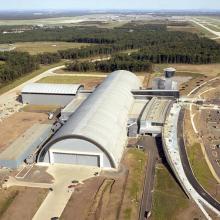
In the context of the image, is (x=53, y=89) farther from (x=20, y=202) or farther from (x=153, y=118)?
(x=20, y=202)

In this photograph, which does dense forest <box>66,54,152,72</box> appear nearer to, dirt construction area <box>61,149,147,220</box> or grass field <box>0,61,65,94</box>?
A: grass field <box>0,61,65,94</box>

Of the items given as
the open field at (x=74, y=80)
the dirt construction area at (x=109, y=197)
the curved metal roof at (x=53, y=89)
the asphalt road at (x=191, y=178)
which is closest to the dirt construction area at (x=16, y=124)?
the curved metal roof at (x=53, y=89)

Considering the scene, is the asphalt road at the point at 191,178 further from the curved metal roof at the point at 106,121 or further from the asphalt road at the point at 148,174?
the curved metal roof at the point at 106,121

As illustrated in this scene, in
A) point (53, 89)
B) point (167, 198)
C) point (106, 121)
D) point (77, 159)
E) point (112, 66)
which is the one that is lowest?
point (167, 198)

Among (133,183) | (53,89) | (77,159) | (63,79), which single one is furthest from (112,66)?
(133,183)

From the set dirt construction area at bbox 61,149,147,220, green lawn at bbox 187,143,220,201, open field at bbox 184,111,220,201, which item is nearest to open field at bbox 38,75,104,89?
open field at bbox 184,111,220,201

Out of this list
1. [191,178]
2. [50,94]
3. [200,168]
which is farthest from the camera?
[50,94]

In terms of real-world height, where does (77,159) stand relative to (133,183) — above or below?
above
